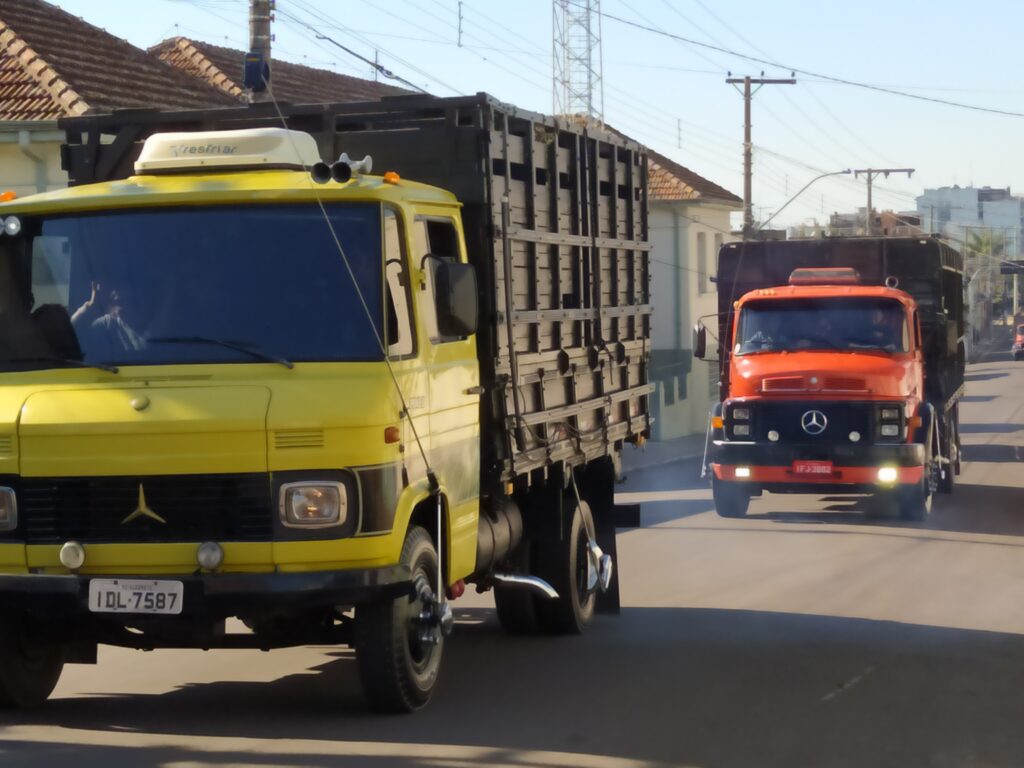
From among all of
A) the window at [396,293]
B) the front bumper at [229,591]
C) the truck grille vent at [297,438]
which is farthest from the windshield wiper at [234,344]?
the front bumper at [229,591]

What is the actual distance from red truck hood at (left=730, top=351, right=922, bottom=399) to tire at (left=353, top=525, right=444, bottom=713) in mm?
10556

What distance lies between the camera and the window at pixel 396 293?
24.0 feet

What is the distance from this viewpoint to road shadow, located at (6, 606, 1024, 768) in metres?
6.90

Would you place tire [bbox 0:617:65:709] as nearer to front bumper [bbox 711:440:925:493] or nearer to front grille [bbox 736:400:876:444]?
front bumper [bbox 711:440:925:493]

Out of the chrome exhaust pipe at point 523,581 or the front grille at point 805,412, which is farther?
the front grille at point 805,412

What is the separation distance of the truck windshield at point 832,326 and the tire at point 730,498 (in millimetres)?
1526

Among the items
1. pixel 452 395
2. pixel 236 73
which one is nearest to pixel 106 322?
pixel 452 395

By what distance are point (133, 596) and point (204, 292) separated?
138 cm

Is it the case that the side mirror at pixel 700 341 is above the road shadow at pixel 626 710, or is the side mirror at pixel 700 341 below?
above

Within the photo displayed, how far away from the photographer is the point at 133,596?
6.81 m

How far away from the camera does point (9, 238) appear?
24.8 feet

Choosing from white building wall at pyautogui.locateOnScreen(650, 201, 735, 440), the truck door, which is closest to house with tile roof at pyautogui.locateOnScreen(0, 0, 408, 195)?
the truck door

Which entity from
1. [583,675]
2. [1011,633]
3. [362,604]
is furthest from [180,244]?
[1011,633]

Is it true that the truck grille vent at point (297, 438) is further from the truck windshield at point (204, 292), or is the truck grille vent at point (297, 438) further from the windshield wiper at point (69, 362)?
the windshield wiper at point (69, 362)
